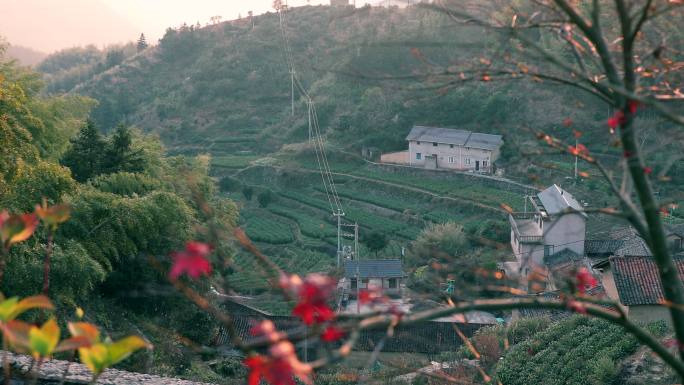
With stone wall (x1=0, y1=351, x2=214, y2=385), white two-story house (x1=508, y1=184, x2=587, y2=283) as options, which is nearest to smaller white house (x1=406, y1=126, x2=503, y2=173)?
white two-story house (x1=508, y1=184, x2=587, y2=283)

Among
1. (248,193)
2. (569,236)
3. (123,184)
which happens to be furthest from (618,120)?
(248,193)

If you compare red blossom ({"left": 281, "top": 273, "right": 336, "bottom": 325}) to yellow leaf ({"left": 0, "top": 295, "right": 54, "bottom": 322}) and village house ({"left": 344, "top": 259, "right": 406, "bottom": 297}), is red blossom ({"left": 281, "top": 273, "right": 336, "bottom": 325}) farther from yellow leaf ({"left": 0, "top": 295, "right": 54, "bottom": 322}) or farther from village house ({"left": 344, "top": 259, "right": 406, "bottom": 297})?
village house ({"left": 344, "top": 259, "right": 406, "bottom": 297})

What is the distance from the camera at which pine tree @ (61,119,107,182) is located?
12.0 metres

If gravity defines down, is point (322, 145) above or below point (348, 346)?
above

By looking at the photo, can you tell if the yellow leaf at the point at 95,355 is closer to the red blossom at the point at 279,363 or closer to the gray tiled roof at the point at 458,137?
the red blossom at the point at 279,363

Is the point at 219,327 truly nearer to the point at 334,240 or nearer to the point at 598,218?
the point at 334,240

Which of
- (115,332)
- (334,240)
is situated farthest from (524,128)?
(334,240)

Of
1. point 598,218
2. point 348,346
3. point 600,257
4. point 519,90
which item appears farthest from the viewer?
point 519,90

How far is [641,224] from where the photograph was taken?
81.7 inches

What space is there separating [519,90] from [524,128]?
26706mm

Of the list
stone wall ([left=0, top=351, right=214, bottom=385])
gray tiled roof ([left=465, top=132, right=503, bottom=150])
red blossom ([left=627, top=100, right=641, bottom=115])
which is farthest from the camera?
gray tiled roof ([left=465, top=132, right=503, bottom=150])

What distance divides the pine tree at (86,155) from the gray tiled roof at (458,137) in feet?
46.1

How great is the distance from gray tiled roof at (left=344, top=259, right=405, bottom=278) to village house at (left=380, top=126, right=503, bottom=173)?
26.0 feet

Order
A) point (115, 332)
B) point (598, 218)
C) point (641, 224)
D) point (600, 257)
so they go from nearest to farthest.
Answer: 1. point (641, 224)
2. point (115, 332)
3. point (600, 257)
4. point (598, 218)
